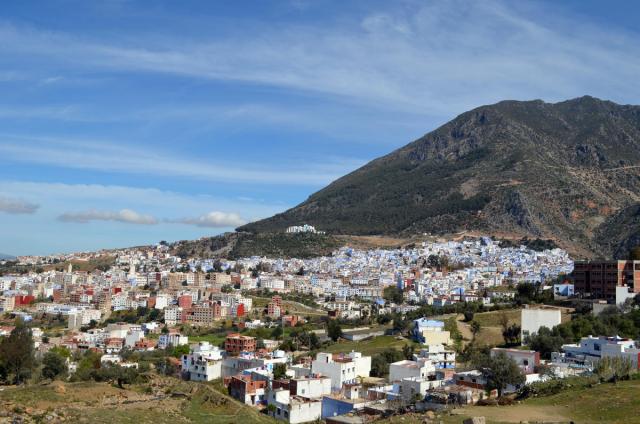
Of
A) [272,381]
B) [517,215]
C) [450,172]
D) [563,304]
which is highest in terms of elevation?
[450,172]

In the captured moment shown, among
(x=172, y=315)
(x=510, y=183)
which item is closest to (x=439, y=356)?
(x=172, y=315)

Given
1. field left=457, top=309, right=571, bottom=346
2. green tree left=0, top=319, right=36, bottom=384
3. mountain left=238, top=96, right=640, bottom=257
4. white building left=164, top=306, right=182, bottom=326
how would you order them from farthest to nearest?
mountain left=238, top=96, right=640, bottom=257 < white building left=164, top=306, right=182, bottom=326 < field left=457, top=309, right=571, bottom=346 < green tree left=0, top=319, right=36, bottom=384

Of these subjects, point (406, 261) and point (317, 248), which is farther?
point (317, 248)

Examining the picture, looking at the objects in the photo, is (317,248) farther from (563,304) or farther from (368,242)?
(563,304)

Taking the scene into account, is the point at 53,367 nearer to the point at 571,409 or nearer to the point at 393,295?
the point at 571,409

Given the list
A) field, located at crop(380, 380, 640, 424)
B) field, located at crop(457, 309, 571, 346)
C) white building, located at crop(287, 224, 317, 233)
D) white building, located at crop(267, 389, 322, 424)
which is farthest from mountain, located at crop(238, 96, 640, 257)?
white building, located at crop(267, 389, 322, 424)

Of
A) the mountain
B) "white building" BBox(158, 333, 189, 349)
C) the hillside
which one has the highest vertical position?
the mountain

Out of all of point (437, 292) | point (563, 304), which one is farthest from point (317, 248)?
point (563, 304)

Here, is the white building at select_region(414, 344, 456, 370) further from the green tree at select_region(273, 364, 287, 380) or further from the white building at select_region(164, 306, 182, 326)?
the white building at select_region(164, 306, 182, 326)

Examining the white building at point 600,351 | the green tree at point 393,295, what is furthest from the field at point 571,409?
the green tree at point 393,295
